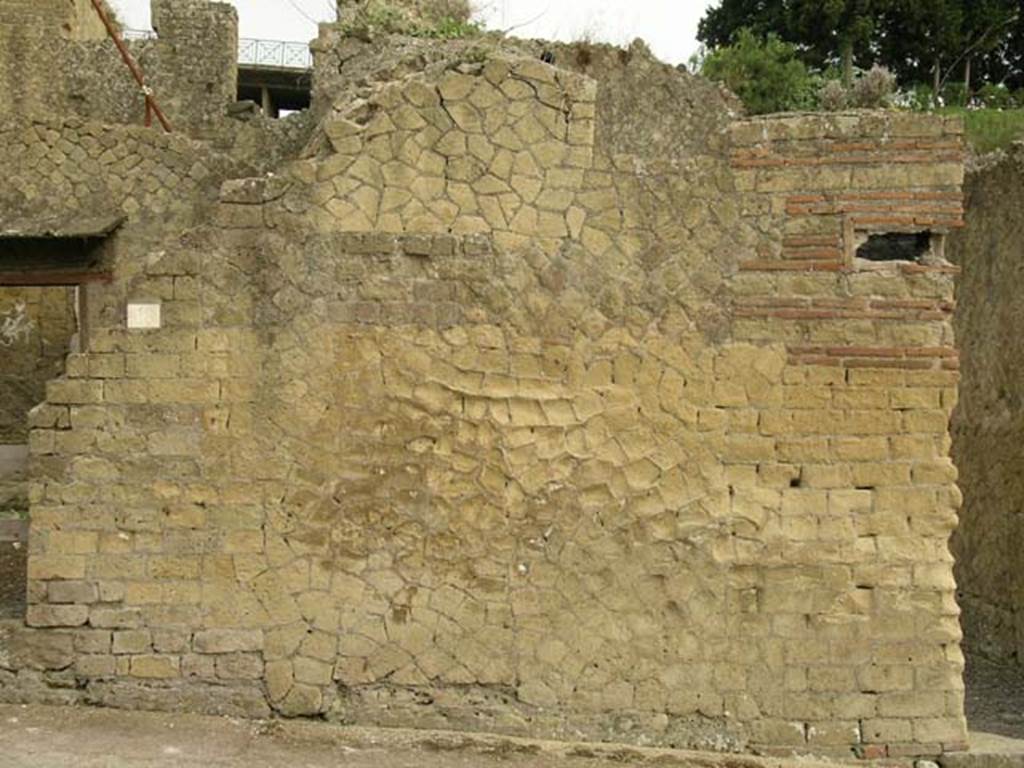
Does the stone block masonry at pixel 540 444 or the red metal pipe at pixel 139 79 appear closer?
the stone block masonry at pixel 540 444

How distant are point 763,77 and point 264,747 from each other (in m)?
18.5

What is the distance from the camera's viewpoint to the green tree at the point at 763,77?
20.9 meters

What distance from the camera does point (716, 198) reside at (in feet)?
19.9

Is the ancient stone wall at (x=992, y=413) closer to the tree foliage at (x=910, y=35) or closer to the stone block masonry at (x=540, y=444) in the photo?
the stone block masonry at (x=540, y=444)

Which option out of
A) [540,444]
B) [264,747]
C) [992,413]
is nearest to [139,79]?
[540,444]

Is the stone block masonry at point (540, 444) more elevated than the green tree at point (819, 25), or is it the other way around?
the green tree at point (819, 25)

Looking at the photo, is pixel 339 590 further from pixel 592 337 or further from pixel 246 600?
pixel 592 337

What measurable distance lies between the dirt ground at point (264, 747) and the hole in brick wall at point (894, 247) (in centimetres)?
264

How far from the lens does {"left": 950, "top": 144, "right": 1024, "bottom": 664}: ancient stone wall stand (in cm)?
913

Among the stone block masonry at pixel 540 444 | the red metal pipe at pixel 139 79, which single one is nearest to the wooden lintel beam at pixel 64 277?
the red metal pipe at pixel 139 79

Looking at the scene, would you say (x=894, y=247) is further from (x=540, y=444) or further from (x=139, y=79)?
(x=139, y=79)

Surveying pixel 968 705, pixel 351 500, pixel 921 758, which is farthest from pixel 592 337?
pixel 968 705

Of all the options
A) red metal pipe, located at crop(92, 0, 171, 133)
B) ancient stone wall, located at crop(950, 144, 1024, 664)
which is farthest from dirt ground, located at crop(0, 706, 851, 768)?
red metal pipe, located at crop(92, 0, 171, 133)

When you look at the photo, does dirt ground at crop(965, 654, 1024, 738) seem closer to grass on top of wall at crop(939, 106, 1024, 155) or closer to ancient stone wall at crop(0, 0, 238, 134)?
ancient stone wall at crop(0, 0, 238, 134)
